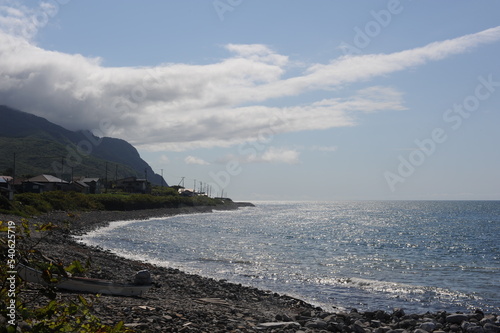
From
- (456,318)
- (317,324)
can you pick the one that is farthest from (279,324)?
(456,318)

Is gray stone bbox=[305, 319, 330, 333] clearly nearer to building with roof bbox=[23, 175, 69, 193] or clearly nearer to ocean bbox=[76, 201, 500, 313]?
ocean bbox=[76, 201, 500, 313]

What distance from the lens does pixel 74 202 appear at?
92750 millimetres

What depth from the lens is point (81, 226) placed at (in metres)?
64.8

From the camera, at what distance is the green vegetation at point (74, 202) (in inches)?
2309

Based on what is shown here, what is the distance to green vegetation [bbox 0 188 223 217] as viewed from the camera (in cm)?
5866

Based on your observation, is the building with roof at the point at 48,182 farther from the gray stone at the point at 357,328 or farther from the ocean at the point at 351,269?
the gray stone at the point at 357,328

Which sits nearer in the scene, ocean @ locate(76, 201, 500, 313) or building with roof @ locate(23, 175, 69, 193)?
ocean @ locate(76, 201, 500, 313)

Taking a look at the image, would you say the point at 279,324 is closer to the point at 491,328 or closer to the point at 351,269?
the point at 491,328

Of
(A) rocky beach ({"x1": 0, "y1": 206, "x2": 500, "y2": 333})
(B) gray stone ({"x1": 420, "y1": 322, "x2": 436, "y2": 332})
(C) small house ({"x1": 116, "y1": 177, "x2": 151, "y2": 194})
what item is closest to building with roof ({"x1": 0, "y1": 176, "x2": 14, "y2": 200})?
(A) rocky beach ({"x1": 0, "y1": 206, "x2": 500, "y2": 333})

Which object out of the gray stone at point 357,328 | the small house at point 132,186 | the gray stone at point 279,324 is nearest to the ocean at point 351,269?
the gray stone at point 357,328

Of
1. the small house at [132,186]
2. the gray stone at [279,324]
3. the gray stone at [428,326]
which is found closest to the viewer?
the gray stone at [279,324]

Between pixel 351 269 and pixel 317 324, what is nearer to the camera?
pixel 317 324

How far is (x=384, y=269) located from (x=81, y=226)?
4553cm

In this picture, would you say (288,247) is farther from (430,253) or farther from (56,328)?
(56,328)
